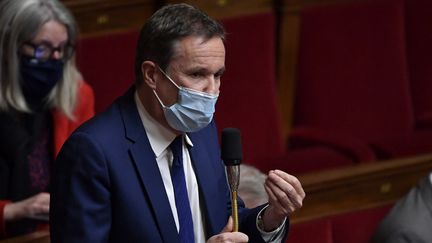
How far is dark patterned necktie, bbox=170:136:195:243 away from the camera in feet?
1.77

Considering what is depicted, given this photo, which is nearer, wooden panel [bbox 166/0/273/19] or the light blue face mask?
the light blue face mask

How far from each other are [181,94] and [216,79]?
2 centimetres

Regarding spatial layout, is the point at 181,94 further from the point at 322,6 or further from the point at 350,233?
the point at 322,6

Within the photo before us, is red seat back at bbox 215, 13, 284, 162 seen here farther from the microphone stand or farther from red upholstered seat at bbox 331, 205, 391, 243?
the microphone stand

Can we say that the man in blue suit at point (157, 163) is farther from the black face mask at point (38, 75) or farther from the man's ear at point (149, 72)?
the black face mask at point (38, 75)

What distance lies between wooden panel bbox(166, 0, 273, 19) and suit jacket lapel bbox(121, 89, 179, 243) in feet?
1.71

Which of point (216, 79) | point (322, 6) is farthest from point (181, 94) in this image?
point (322, 6)

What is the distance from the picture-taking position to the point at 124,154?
527mm

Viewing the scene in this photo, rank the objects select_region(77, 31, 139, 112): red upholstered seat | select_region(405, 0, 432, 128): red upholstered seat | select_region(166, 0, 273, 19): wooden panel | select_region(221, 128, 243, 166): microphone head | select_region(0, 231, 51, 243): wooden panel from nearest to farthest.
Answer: select_region(221, 128, 243, 166): microphone head → select_region(0, 231, 51, 243): wooden panel → select_region(77, 31, 139, 112): red upholstered seat → select_region(166, 0, 273, 19): wooden panel → select_region(405, 0, 432, 128): red upholstered seat

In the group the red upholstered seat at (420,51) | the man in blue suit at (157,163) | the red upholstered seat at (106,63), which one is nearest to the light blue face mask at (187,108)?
the man in blue suit at (157,163)

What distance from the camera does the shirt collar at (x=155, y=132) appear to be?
54 centimetres

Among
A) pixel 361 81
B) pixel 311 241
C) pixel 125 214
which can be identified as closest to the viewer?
pixel 125 214

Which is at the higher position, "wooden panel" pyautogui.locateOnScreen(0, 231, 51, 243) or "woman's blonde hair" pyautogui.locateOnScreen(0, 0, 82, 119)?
"woman's blonde hair" pyautogui.locateOnScreen(0, 0, 82, 119)

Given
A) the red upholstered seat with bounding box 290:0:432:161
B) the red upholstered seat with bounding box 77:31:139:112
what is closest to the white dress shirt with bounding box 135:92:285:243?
the red upholstered seat with bounding box 77:31:139:112
